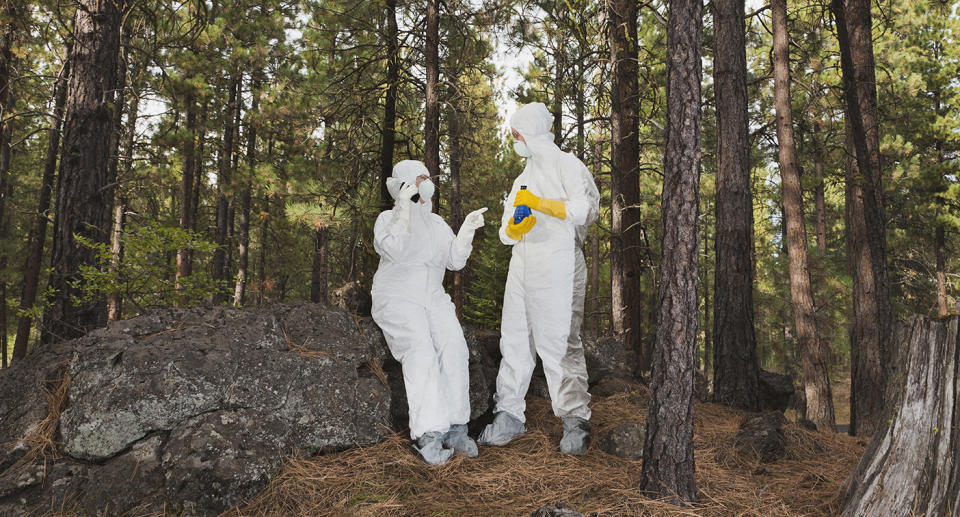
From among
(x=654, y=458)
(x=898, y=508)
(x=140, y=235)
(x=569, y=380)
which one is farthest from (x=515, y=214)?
(x=140, y=235)

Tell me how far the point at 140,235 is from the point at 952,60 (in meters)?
21.1

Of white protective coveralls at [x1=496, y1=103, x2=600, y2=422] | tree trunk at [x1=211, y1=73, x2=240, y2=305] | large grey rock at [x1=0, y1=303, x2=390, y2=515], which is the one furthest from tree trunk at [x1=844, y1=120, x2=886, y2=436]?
tree trunk at [x1=211, y1=73, x2=240, y2=305]

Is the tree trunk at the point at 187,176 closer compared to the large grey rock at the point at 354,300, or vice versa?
the large grey rock at the point at 354,300

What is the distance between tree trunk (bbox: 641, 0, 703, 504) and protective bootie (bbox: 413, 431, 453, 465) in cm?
125

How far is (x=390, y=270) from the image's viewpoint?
4.00 meters

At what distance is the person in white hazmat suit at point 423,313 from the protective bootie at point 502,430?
0.52 feet

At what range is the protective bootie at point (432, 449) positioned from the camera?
3.40 m

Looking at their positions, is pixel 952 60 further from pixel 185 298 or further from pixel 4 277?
pixel 4 277

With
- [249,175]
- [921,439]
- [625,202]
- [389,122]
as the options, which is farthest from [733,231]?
[249,175]

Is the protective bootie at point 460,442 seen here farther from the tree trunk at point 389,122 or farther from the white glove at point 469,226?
the tree trunk at point 389,122

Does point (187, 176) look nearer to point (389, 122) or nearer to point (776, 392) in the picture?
point (389, 122)

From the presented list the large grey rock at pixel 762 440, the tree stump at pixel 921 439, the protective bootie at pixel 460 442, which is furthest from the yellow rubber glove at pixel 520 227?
the tree stump at pixel 921 439

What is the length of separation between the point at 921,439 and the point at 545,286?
2260 mm

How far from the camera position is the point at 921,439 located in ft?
8.41
